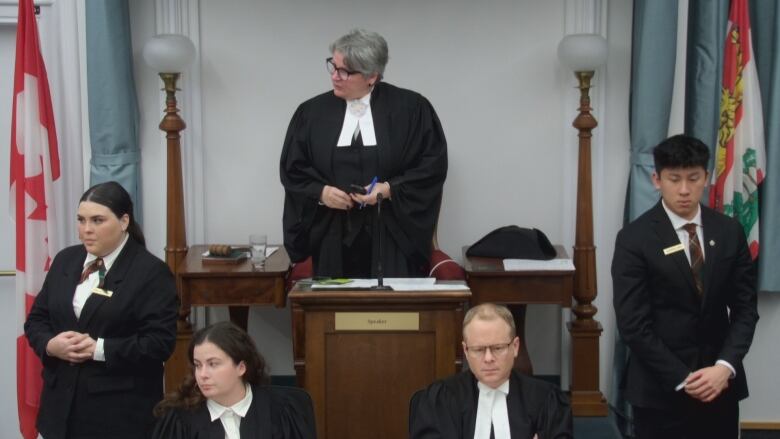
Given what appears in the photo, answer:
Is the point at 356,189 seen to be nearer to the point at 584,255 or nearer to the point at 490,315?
the point at 584,255

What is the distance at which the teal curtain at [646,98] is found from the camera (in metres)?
5.55

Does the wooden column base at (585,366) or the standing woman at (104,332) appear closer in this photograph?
the standing woman at (104,332)

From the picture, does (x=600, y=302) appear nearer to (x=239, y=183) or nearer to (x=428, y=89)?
(x=428, y=89)

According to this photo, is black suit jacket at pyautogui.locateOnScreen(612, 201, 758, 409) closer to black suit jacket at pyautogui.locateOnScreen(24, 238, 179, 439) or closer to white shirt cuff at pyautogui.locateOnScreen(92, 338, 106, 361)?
black suit jacket at pyautogui.locateOnScreen(24, 238, 179, 439)

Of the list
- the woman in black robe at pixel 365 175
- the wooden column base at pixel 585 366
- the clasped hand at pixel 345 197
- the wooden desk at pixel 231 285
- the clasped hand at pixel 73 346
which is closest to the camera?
the clasped hand at pixel 73 346

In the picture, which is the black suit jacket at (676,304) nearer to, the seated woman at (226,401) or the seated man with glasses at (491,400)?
the seated man with glasses at (491,400)

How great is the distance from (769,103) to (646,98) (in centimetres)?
58

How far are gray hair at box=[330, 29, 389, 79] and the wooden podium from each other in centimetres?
111

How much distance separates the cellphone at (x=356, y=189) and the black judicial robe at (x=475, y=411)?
1.39 meters

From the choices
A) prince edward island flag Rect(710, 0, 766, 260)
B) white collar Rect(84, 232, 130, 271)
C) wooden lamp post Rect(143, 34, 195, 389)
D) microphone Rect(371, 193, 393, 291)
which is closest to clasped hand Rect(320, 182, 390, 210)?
microphone Rect(371, 193, 393, 291)

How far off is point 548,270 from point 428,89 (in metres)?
1.27

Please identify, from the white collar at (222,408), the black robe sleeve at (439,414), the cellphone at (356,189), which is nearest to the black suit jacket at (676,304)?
the black robe sleeve at (439,414)

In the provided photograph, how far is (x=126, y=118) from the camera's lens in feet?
19.2

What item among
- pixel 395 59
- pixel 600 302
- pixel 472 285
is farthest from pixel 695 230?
pixel 395 59
